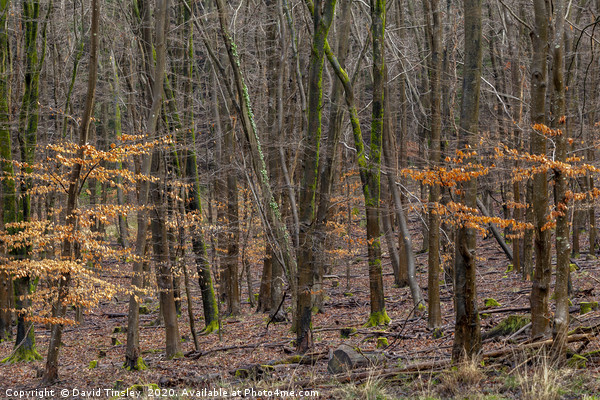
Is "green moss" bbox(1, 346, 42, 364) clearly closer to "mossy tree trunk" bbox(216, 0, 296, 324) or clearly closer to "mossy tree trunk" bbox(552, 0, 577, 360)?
"mossy tree trunk" bbox(216, 0, 296, 324)

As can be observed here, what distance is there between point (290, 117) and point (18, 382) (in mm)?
11447

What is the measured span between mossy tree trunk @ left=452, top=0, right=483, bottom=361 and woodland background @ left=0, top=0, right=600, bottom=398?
29 mm

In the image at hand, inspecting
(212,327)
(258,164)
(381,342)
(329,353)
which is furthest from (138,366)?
(381,342)

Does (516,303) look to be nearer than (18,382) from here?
No

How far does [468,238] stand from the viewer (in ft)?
25.2

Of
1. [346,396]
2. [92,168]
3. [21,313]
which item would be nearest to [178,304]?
[21,313]

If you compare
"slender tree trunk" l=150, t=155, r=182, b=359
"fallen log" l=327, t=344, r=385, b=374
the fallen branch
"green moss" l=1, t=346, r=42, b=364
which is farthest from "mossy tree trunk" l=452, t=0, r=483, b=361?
"green moss" l=1, t=346, r=42, b=364

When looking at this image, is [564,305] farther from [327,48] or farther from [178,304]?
[178,304]

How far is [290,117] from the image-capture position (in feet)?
59.9

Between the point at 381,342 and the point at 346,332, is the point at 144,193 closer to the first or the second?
the point at 346,332

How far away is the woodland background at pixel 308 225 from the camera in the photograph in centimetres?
757

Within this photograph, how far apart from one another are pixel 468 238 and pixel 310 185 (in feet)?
15.0

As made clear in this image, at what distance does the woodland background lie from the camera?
7.57 m

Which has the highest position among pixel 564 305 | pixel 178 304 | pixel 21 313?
pixel 564 305
